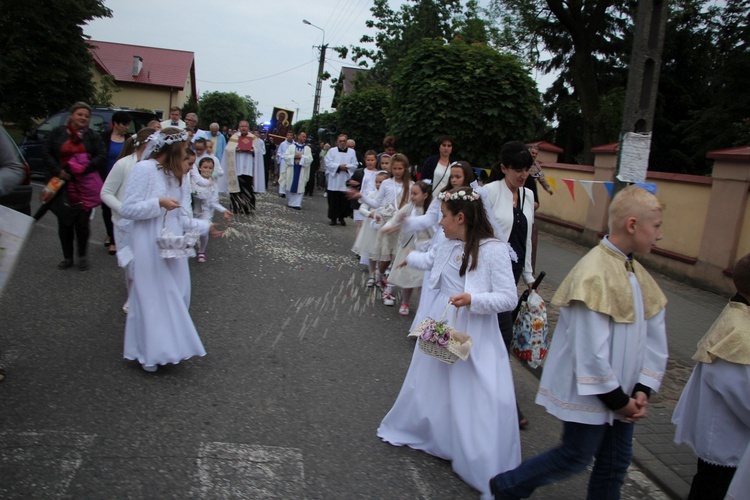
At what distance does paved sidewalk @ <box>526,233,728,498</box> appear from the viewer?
13.9ft

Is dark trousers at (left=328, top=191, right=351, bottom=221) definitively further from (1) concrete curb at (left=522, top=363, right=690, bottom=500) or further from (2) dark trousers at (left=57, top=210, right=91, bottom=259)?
(1) concrete curb at (left=522, top=363, right=690, bottom=500)

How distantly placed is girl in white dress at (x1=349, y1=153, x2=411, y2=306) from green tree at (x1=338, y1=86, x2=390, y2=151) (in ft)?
50.1

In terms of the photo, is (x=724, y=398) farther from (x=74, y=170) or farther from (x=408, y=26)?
(x=408, y=26)

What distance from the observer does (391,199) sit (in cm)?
839

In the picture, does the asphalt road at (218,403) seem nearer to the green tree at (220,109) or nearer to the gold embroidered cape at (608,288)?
the gold embroidered cape at (608,288)

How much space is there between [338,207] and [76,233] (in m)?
7.46

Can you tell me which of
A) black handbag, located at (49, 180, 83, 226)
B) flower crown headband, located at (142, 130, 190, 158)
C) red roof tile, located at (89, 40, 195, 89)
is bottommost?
black handbag, located at (49, 180, 83, 226)

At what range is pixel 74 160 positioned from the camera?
7609mm

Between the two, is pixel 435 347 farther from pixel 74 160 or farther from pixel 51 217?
pixel 51 217

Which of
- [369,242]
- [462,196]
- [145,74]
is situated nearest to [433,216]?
[369,242]

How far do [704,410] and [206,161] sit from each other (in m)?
7.31

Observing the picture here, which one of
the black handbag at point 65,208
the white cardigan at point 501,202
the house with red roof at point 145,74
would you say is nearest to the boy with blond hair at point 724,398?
the white cardigan at point 501,202

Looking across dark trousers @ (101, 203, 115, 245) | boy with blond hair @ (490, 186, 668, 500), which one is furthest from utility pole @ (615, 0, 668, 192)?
dark trousers @ (101, 203, 115, 245)

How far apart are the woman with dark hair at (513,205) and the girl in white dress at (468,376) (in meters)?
0.62
